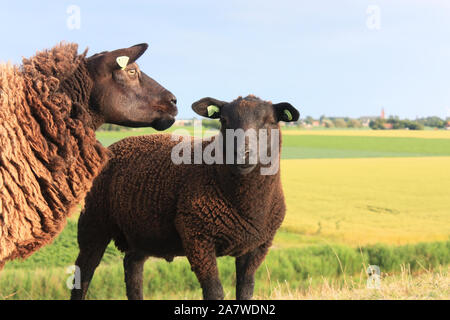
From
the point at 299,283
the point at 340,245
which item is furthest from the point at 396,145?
the point at 299,283

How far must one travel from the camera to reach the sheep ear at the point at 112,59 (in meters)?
4.59

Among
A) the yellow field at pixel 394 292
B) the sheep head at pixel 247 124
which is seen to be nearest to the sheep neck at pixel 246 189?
the sheep head at pixel 247 124

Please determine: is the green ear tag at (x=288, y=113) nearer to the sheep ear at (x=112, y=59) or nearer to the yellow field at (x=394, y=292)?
the sheep ear at (x=112, y=59)

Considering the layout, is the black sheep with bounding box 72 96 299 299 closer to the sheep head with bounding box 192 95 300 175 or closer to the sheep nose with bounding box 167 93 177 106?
the sheep head with bounding box 192 95 300 175

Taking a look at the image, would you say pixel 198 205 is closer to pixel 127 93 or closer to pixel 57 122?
pixel 127 93

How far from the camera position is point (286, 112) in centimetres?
543

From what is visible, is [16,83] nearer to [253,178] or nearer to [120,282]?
[253,178]

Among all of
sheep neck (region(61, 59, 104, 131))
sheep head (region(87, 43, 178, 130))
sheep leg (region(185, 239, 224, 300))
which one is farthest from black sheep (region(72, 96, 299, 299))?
sheep neck (region(61, 59, 104, 131))

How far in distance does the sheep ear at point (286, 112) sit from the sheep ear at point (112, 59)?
64.6 inches

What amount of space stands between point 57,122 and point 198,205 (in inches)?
70.8

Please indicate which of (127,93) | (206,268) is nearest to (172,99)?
(127,93)

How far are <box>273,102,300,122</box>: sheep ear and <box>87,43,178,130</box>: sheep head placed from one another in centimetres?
125

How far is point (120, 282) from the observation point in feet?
29.7

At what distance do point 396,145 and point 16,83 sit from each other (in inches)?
1178
